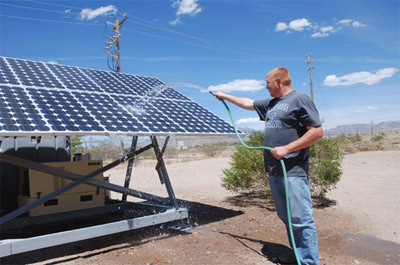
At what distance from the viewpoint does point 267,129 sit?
466cm

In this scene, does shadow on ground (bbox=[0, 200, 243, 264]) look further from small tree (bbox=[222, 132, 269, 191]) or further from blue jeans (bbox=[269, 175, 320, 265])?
blue jeans (bbox=[269, 175, 320, 265])

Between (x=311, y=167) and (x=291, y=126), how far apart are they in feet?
16.6

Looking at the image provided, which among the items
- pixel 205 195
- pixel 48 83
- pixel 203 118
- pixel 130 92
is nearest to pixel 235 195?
pixel 205 195

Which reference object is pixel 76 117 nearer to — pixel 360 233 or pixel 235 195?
pixel 360 233

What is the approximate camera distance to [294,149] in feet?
13.5

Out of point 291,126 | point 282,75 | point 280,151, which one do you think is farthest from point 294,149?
point 282,75

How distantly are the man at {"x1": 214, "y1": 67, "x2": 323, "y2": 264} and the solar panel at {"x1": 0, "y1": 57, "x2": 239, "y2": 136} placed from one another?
224 centimetres

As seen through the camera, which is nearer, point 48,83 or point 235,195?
point 48,83

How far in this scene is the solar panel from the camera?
5.04 metres

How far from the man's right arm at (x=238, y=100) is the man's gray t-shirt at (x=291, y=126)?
2.11 ft

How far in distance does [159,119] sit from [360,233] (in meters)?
4.61

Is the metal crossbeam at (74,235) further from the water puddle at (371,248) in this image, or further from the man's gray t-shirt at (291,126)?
the water puddle at (371,248)

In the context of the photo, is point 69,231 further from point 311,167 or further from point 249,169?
point 311,167

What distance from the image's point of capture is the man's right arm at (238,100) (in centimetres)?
525
